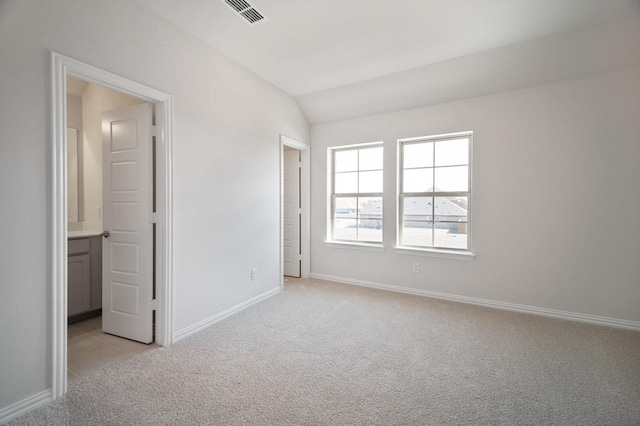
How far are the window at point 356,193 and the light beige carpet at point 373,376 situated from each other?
1.60 meters

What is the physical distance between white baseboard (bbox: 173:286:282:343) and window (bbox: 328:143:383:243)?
1.53m

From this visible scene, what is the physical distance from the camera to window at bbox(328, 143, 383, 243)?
14.3 ft

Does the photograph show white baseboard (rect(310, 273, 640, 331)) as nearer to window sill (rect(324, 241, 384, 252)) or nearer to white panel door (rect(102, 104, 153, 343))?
window sill (rect(324, 241, 384, 252))

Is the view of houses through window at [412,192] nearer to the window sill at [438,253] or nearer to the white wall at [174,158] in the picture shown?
the window sill at [438,253]

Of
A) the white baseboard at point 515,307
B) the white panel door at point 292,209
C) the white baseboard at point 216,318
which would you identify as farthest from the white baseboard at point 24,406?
the white baseboard at point 515,307

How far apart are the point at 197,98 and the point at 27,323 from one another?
85.9 inches

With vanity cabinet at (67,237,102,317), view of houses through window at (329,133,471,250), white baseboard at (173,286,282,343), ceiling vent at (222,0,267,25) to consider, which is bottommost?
white baseboard at (173,286,282,343)

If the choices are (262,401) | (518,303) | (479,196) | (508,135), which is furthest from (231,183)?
(518,303)

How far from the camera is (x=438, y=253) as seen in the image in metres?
3.77

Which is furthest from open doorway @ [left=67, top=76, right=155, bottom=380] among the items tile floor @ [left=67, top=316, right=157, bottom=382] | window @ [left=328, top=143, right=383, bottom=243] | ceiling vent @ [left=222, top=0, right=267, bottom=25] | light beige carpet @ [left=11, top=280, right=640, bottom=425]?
window @ [left=328, top=143, right=383, bottom=243]

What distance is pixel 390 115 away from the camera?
410 cm

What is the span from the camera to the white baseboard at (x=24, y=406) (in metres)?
1.65

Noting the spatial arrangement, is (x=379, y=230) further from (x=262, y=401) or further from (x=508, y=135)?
(x=262, y=401)

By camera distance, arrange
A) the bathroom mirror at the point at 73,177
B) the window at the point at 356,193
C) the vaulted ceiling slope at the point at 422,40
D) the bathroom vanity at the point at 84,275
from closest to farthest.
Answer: the vaulted ceiling slope at the point at 422,40, the bathroom vanity at the point at 84,275, the bathroom mirror at the point at 73,177, the window at the point at 356,193
